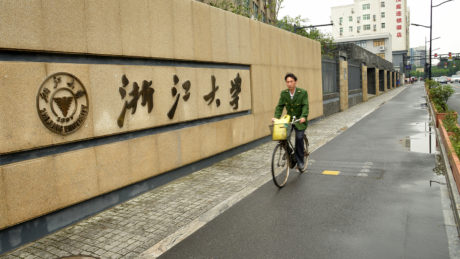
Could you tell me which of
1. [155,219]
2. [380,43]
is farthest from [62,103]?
[380,43]

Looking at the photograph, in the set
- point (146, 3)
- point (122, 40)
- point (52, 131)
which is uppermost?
point (146, 3)

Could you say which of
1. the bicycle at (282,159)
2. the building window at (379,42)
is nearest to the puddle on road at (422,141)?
the bicycle at (282,159)

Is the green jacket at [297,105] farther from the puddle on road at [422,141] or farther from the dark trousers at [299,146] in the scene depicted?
the puddle on road at [422,141]

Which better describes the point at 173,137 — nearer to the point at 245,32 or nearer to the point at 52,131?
the point at 52,131

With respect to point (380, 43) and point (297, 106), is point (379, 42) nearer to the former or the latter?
point (380, 43)

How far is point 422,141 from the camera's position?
1171 cm

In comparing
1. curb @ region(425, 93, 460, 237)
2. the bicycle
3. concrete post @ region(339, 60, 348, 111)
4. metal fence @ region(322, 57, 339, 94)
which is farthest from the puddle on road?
concrete post @ region(339, 60, 348, 111)

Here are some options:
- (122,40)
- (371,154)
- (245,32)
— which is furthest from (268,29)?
(122,40)

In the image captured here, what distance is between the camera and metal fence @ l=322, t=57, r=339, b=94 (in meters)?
20.9

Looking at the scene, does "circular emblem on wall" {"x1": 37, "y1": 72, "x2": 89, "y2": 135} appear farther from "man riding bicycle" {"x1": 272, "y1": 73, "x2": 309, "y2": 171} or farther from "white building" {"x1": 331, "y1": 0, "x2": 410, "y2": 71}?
"white building" {"x1": 331, "y1": 0, "x2": 410, "y2": 71}

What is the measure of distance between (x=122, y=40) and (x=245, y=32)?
5.37 metres

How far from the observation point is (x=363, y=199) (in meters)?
6.34

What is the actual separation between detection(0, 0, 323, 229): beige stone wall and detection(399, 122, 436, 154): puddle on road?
15.8ft

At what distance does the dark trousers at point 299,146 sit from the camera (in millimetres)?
7828
